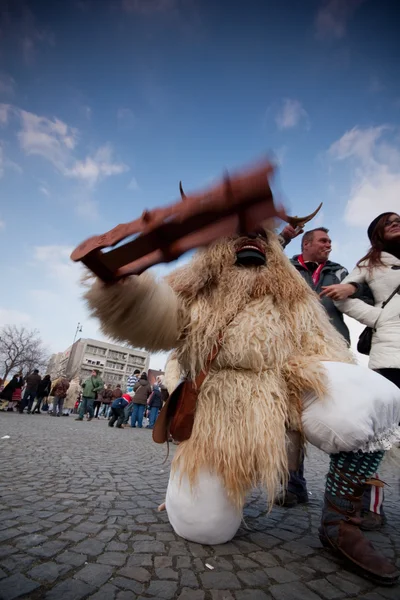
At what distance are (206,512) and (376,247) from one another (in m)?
2.22

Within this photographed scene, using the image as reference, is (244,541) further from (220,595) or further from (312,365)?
(312,365)

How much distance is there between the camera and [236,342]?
156cm

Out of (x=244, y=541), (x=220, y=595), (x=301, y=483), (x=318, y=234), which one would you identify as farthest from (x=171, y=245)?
(x=301, y=483)

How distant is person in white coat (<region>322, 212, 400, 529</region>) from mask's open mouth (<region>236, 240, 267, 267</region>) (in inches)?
26.9

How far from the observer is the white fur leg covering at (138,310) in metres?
1.30

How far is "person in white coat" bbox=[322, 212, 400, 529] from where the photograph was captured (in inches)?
82.8

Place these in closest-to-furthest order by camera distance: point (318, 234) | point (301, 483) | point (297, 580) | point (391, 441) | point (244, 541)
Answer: point (297, 580), point (391, 441), point (244, 541), point (301, 483), point (318, 234)

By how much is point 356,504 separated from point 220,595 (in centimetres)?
75

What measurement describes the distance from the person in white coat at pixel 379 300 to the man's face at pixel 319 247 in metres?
0.35

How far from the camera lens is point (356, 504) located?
1472 millimetres

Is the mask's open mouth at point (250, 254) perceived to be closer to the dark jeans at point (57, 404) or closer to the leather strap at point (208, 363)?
the leather strap at point (208, 363)

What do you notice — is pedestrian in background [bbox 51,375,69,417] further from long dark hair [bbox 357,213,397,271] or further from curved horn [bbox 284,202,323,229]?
curved horn [bbox 284,202,323,229]

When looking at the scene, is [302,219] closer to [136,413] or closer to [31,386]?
[136,413]

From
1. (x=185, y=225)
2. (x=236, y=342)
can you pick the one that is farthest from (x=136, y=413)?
(x=185, y=225)
